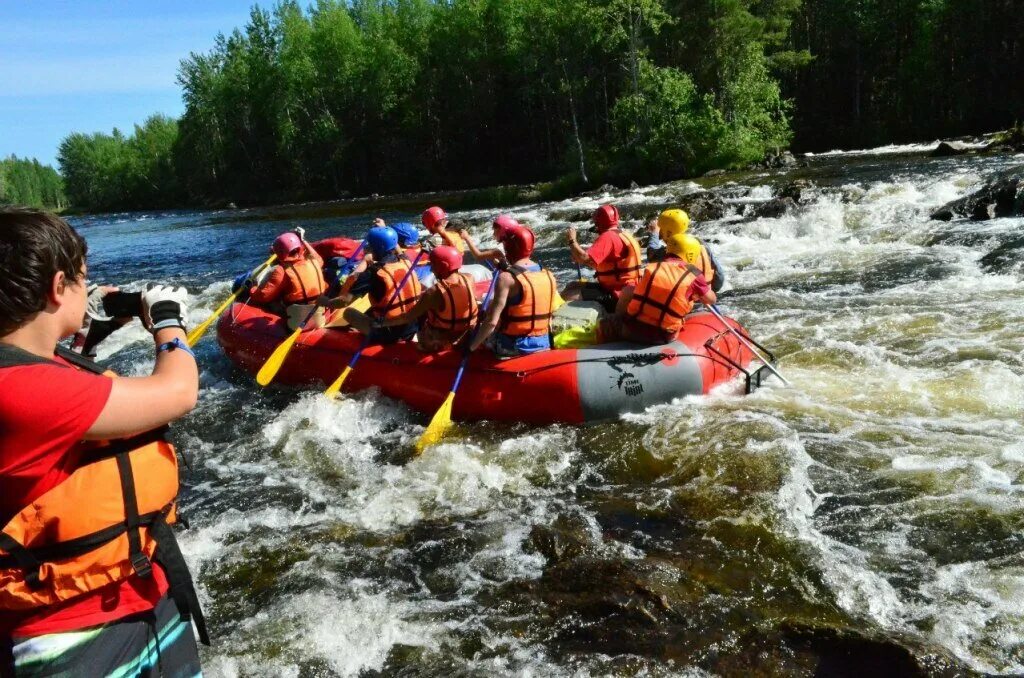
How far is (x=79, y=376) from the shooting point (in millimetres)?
1555

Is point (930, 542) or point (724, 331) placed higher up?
point (724, 331)

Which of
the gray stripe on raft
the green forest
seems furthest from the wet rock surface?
the green forest

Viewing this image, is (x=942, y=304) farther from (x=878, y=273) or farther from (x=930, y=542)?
(x=930, y=542)

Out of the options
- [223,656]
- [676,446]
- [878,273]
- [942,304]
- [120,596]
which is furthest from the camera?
[878,273]

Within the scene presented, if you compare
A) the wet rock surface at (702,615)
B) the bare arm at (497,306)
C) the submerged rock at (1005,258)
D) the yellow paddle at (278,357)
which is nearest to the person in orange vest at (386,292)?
the yellow paddle at (278,357)

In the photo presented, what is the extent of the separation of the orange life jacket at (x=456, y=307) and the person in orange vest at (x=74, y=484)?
12.9 ft

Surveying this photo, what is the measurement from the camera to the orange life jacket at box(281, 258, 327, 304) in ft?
24.3

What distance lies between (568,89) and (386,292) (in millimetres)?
23883

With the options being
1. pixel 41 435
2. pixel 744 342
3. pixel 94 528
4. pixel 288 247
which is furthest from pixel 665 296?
pixel 41 435

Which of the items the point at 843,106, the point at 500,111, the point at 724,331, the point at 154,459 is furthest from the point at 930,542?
the point at 500,111

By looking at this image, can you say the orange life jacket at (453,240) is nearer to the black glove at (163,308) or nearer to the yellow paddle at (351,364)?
the yellow paddle at (351,364)

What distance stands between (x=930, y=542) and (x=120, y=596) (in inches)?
144

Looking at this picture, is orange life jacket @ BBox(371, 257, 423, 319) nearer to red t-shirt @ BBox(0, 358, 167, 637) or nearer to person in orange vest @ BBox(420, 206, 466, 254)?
person in orange vest @ BBox(420, 206, 466, 254)

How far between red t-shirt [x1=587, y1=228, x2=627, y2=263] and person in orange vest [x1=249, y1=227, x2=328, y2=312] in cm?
279
